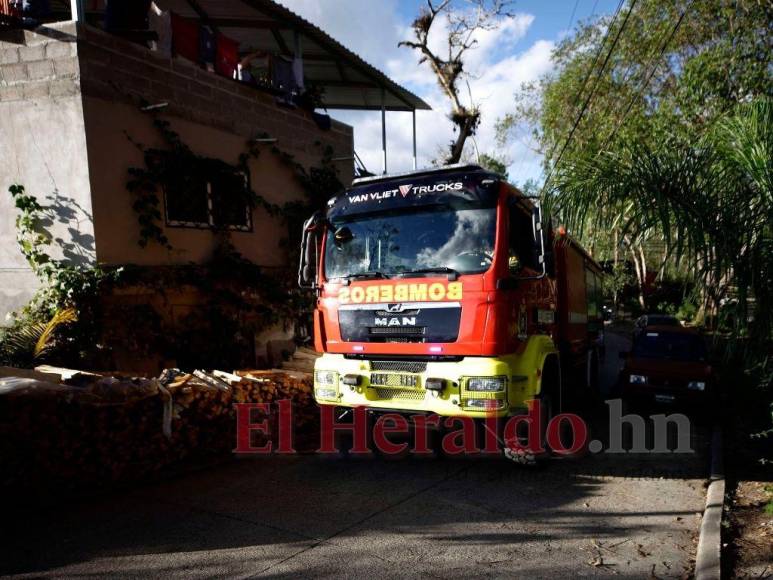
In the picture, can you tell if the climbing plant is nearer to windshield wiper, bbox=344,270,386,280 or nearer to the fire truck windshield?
the fire truck windshield

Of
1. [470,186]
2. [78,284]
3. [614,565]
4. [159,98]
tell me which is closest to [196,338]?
[78,284]

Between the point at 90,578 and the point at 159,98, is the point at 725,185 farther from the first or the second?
the point at 159,98

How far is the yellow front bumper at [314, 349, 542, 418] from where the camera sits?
4781 millimetres

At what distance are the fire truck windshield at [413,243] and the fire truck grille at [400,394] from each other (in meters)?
1.15

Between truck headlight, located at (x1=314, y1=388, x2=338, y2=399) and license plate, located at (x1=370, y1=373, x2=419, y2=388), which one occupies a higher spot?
license plate, located at (x1=370, y1=373, x2=419, y2=388)

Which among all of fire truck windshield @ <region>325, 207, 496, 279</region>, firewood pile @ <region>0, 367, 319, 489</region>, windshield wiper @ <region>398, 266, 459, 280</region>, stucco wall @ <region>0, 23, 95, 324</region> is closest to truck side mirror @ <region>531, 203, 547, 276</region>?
fire truck windshield @ <region>325, 207, 496, 279</region>

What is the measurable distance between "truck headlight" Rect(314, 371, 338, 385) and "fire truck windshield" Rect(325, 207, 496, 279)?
3.43 feet

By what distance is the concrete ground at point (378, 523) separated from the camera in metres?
3.80

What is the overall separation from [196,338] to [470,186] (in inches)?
196

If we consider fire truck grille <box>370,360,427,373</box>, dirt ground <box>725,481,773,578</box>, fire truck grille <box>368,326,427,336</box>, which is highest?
fire truck grille <box>368,326,427,336</box>

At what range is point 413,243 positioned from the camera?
5383 millimetres

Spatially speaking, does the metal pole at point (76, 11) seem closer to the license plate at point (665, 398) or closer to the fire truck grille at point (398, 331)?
the fire truck grille at point (398, 331)

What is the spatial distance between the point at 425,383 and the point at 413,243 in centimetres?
141

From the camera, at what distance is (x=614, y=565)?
3785 mm
